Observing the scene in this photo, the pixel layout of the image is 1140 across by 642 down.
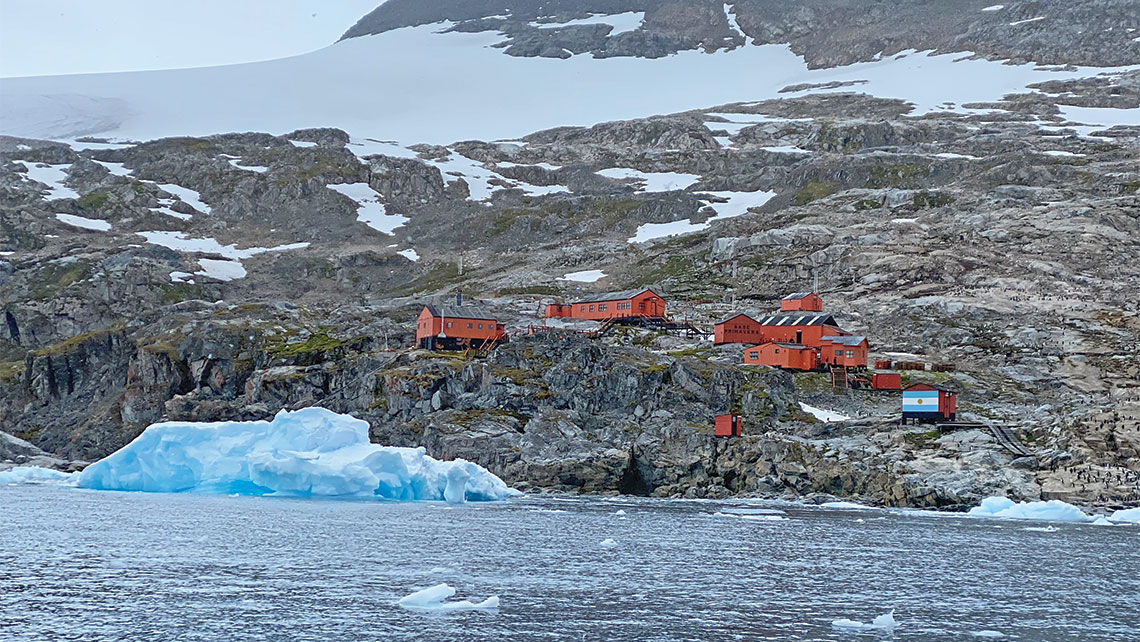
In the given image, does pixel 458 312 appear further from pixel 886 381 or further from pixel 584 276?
pixel 584 276

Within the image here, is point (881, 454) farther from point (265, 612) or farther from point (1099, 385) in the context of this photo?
point (265, 612)

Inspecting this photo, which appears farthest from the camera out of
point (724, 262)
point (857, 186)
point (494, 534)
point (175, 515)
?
point (857, 186)

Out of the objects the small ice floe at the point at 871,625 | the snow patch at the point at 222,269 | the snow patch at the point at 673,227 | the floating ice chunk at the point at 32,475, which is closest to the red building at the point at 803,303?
the snow patch at the point at 673,227

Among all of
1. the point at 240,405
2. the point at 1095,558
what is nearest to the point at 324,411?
the point at 240,405

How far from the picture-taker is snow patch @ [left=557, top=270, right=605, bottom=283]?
166 m

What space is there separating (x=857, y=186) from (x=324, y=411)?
142904 millimetres

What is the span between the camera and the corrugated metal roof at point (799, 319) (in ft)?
399

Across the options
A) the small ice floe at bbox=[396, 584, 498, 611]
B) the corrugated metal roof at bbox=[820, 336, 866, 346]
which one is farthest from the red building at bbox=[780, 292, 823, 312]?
the small ice floe at bbox=[396, 584, 498, 611]

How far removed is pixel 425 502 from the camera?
8194 cm

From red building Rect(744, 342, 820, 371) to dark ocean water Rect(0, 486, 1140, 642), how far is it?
144 ft

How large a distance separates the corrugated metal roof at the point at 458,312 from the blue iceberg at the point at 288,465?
38.6 meters

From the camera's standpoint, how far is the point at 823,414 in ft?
333

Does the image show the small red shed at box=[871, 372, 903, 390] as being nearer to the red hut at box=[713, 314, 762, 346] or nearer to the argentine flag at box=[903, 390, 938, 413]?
the argentine flag at box=[903, 390, 938, 413]

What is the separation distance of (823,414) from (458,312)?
43.3 m
